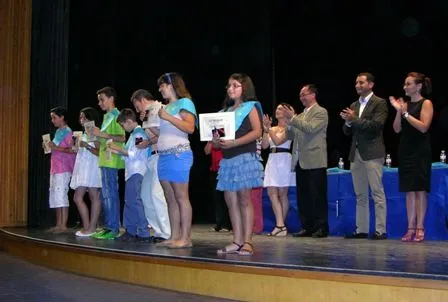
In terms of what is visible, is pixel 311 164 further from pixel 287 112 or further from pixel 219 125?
pixel 219 125

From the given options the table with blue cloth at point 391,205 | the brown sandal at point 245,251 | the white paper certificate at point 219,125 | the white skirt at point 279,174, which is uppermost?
the white paper certificate at point 219,125

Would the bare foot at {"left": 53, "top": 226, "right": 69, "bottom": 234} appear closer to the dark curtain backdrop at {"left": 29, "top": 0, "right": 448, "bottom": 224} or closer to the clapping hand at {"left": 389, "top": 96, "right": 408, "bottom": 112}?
the dark curtain backdrop at {"left": 29, "top": 0, "right": 448, "bottom": 224}

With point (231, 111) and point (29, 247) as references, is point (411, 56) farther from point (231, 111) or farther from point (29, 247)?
point (29, 247)

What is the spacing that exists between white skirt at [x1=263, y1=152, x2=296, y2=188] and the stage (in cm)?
72

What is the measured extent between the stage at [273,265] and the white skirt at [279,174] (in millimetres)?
725

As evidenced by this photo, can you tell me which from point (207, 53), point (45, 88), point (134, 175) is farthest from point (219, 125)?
point (207, 53)

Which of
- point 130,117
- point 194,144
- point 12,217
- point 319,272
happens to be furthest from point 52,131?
point 319,272

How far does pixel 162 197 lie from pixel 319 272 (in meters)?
1.89

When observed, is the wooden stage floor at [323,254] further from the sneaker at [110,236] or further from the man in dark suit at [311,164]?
the man in dark suit at [311,164]

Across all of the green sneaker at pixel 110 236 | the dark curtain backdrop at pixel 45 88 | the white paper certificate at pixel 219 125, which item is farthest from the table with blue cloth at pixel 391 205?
the dark curtain backdrop at pixel 45 88

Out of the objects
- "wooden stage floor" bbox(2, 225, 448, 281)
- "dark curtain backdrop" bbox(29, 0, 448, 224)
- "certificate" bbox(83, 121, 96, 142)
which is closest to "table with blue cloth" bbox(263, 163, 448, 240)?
"wooden stage floor" bbox(2, 225, 448, 281)

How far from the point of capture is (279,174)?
5359mm

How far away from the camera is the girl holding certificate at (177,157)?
3.80 meters

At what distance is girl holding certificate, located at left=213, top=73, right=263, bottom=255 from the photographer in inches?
138
